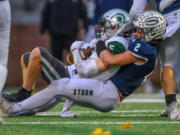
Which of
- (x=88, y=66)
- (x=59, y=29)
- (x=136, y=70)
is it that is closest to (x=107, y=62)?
(x=88, y=66)

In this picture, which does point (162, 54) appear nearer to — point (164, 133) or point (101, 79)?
point (101, 79)

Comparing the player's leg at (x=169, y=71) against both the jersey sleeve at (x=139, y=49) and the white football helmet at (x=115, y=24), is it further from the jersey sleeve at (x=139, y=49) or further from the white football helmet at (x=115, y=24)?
the jersey sleeve at (x=139, y=49)

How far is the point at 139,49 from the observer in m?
6.22

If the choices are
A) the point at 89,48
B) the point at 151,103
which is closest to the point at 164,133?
the point at 89,48

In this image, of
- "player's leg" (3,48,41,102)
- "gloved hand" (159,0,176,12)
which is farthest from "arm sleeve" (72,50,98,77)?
"gloved hand" (159,0,176,12)

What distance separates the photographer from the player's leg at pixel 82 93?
20.9ft

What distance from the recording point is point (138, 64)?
6.36 m

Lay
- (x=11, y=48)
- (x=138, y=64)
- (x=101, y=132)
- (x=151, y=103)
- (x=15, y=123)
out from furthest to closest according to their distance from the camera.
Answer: (x=11, y=48) < (x=151, y=103) < (x=138, y=64) < (x=15, y=123) < (x=101, y=132)

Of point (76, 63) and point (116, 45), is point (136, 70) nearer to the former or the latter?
point (116, 45)

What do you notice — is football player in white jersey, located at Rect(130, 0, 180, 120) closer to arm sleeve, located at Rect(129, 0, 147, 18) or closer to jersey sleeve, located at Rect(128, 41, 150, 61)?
arm sleeve, located at Rect(129, 0, 147, 18)

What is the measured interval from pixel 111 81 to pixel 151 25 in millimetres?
655

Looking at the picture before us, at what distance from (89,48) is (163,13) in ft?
3.11

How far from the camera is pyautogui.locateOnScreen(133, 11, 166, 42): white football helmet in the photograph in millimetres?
6445

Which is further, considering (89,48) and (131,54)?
(89,48)
